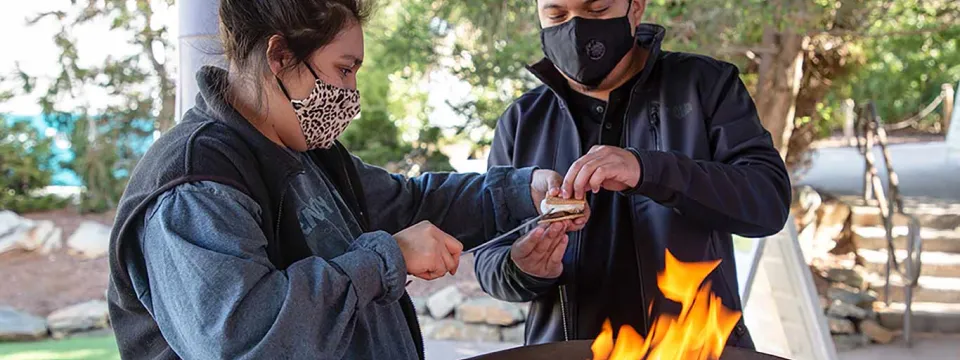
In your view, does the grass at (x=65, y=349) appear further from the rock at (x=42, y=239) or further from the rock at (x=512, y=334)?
the rock at (x=512, y=334)

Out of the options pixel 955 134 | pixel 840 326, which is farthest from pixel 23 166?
pixel 955 134

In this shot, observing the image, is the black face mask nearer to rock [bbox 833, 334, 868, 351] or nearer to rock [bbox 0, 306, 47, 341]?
rock [bbox 833, 334, 868, 351]

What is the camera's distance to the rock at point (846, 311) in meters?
6.16

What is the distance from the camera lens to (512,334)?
6.05 meters

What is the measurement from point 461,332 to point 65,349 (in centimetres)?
251

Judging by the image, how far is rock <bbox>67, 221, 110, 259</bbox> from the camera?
288 inches

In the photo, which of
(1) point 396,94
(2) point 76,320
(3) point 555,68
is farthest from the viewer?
(1) point 396,94

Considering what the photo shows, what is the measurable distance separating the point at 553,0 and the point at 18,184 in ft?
24.9

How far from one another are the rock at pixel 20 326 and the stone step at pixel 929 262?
621cm

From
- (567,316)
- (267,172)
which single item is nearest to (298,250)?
(267,172)

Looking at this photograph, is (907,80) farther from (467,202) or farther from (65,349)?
(467,202)

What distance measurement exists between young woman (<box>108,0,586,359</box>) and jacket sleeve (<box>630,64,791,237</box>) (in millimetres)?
569

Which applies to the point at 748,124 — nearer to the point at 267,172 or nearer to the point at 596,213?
the point at 596,213

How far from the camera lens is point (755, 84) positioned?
22.2 ft
